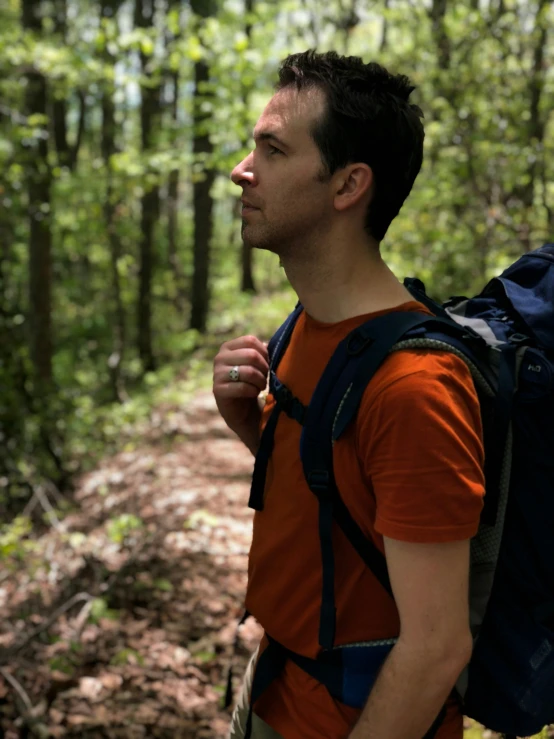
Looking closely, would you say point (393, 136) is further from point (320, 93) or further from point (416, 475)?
point (416, 475)

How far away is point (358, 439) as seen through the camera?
1.43 meters

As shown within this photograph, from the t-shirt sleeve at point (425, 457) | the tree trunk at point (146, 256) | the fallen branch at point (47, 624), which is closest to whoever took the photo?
the t-shirt sleeve at point (425, 457)

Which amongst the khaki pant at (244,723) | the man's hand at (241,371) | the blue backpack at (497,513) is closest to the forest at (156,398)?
the khaki pant at (244,723)

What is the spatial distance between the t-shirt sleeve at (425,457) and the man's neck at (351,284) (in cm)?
36

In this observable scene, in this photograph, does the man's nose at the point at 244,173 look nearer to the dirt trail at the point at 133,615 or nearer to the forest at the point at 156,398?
the forest at the point at 156,398

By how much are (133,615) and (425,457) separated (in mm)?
4008

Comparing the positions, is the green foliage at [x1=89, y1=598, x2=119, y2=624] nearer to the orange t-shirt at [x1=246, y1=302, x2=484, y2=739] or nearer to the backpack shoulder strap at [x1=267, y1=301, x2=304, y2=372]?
the orange t-shirt at [x1=246, y1=302, x2=484, y2=739]

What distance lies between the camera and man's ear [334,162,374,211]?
5.40ft

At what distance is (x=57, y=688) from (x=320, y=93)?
3757mm

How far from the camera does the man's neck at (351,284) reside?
168 centimetres

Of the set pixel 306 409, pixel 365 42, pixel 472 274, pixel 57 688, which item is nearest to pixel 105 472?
pixel 57 688

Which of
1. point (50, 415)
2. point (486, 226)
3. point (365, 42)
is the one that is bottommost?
point (50, 415)

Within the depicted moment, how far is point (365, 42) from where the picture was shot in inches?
788

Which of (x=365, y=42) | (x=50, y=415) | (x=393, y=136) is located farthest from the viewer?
(x=365, y=42)
